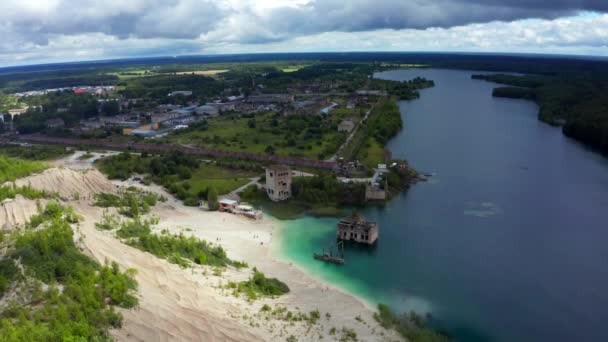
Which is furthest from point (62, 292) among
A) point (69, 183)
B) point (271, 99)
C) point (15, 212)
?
point (271, 99)

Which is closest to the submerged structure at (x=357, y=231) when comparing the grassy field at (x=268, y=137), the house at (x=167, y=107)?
the grassy field at (x=268, y=137)

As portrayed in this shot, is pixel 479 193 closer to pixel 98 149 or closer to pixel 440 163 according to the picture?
pixel 440 163

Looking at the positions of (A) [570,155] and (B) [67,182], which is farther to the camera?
(A) [570,155]

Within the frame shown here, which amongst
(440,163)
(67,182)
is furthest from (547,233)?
(67,182)

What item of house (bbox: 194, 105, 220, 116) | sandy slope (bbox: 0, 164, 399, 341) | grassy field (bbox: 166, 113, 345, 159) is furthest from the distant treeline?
house (bbox: 194, 105, 220, 116)

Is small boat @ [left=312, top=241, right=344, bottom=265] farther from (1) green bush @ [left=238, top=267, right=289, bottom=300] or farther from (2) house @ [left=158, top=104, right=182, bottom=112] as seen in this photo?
(2) house @ [left=158, top=104, right=182, bottom=112]

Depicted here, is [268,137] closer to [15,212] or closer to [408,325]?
[15,212]
